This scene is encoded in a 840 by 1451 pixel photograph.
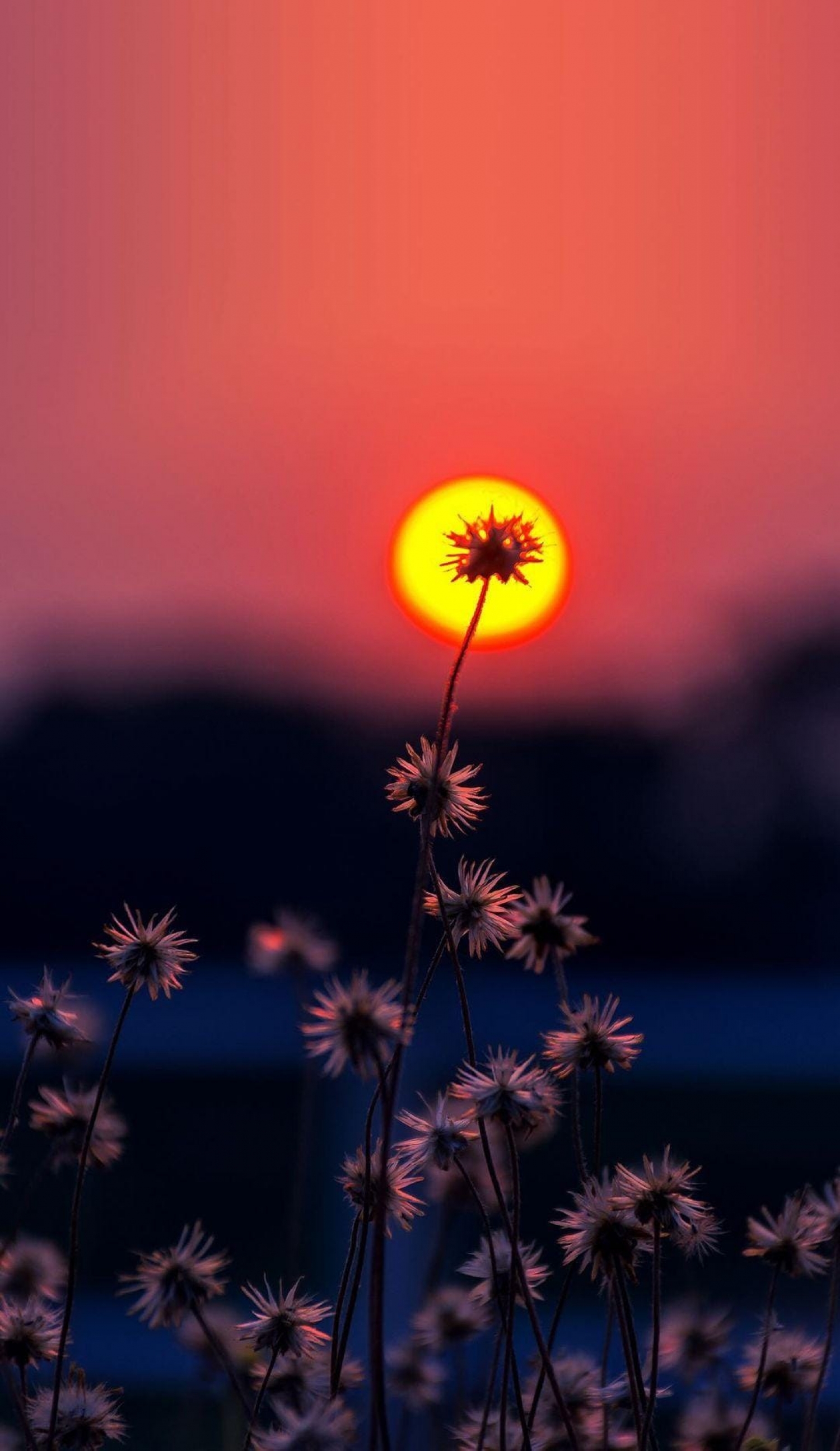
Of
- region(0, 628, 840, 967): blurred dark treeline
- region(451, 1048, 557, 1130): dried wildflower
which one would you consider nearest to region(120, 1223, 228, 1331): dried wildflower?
region(451, 1048, 557, 1130): dried wildflower

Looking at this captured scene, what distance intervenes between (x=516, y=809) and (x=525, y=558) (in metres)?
21.9

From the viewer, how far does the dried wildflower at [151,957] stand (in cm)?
162

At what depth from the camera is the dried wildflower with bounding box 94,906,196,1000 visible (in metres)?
1.62

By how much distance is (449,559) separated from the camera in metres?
1.75

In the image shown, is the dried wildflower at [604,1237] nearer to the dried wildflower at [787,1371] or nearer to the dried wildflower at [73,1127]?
the dried wildflower at [787,1371]

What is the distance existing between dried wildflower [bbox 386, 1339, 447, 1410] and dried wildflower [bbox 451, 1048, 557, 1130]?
0.83 meters

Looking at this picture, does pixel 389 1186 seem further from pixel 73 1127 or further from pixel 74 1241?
pixel 73 1127

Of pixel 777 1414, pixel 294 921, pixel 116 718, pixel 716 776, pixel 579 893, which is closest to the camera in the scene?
pixel 777 1414

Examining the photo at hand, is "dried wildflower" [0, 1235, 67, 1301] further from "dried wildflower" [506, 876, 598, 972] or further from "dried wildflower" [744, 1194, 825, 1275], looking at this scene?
"dried wildflower" [744, 1194, 825, 1275]

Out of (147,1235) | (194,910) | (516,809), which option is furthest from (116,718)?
(147,1235)

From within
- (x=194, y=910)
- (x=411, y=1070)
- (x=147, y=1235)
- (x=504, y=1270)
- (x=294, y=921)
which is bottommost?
(x=504, y=1270)

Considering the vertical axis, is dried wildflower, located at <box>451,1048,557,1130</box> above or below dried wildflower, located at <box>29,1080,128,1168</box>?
below

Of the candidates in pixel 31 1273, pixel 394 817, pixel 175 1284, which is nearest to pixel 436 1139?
pixel 175 1284

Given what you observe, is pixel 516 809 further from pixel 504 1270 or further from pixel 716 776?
pixel 504 1270
